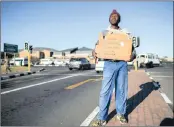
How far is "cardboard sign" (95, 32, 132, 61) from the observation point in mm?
4820

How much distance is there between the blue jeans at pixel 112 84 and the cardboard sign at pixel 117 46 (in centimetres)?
15

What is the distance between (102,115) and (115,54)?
3.94 feet

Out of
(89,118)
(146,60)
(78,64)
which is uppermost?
(146,60)

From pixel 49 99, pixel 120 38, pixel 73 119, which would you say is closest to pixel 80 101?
pixel 49 99

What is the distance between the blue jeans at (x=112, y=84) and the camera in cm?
482

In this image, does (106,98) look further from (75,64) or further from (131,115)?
(75,64)

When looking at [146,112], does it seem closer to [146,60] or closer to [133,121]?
[133,121]

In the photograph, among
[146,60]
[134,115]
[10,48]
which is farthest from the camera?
[146,60]

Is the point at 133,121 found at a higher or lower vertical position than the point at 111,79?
lower

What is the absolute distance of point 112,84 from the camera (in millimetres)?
4883

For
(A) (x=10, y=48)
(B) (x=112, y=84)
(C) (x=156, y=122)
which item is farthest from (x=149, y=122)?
(A) (x=10, y=48)

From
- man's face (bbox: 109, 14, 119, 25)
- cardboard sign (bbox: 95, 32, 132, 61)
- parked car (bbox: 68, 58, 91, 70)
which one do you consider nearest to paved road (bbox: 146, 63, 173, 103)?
cardboard sign (bbox: 95, 32, 132, 61)

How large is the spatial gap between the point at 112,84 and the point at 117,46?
745 millimetres

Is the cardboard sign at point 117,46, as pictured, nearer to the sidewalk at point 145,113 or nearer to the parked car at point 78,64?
the sidewalk at point 145,113
